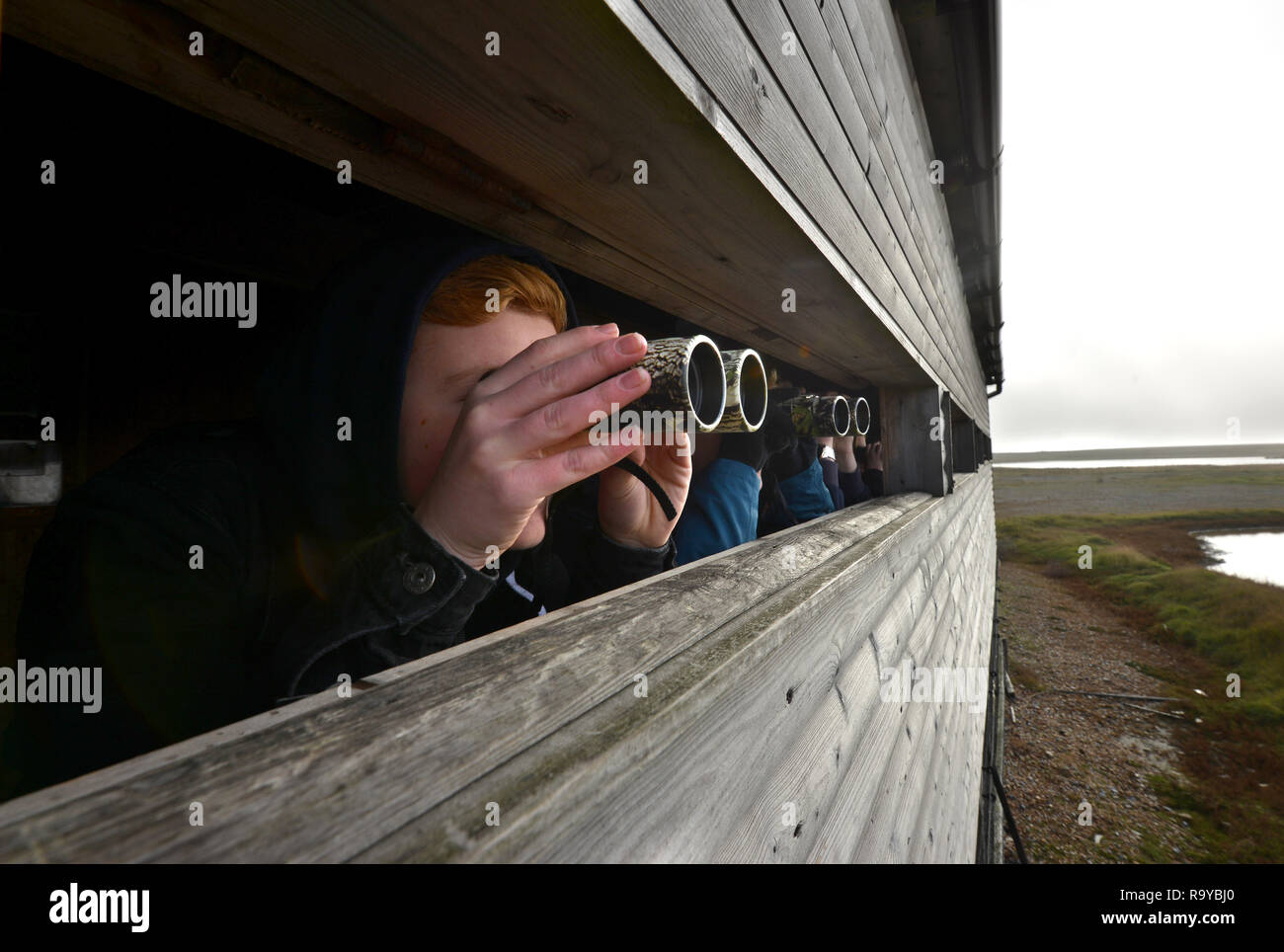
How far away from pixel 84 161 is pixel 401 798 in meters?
2.01

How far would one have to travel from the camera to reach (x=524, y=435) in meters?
0.70

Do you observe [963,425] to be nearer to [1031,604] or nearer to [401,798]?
[401,798]

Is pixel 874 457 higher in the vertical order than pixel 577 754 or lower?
higher

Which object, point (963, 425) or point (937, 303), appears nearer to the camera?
point (937, 303)

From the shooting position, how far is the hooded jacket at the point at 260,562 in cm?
72

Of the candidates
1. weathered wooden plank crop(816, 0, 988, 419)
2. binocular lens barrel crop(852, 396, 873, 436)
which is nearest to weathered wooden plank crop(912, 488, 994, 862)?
binocular lens barrel crop(852, 396, 873, 436)

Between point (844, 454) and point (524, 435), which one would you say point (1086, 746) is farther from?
point (524, 435)

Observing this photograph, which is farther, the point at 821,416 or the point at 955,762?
the point at 955,762

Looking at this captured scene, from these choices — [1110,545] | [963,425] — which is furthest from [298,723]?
[1110,545]

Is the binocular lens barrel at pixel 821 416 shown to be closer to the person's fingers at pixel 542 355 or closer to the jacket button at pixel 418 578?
the person's fingers at pixel 542 355

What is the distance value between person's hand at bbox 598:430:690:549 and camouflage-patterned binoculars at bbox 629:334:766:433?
0.17m

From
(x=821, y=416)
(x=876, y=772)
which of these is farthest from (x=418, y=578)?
(x=821, y=416)

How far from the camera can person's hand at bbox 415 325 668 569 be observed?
69 cm

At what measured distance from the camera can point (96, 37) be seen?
1.84ft
